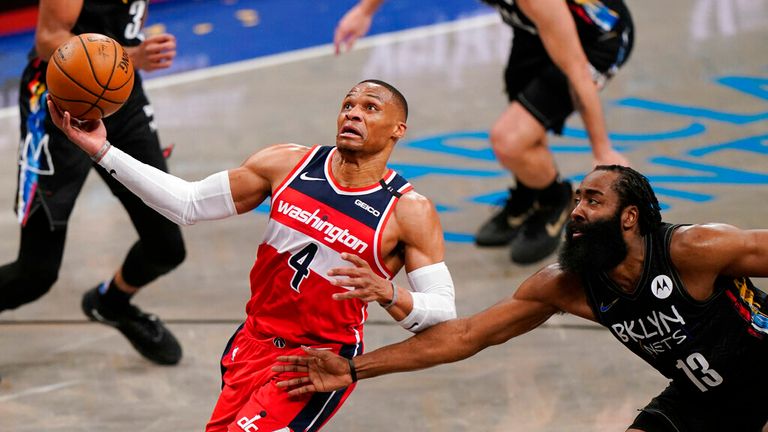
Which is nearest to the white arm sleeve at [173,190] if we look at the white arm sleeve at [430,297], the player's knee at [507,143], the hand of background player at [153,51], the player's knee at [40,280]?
the white arm sleeve at [430,297]

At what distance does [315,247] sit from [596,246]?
927mm

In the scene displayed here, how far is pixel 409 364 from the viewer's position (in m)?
4.14

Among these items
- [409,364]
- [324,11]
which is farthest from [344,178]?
[324,11]

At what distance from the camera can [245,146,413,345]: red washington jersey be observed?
407 centimetres

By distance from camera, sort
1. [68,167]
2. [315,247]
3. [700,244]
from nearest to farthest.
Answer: [700,244] < [315,247] < [68,167]

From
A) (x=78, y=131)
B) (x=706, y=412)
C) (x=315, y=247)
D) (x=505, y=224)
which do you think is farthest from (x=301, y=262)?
(x=505, y=224)

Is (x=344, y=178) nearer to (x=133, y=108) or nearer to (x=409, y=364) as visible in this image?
(x=409, y=364)

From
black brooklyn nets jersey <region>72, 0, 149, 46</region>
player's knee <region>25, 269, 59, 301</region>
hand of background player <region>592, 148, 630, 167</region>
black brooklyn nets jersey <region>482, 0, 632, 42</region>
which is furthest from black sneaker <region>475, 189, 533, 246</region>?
player's knee <region>25, 269, 59, 301</region>

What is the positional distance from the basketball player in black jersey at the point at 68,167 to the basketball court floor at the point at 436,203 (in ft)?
1.81

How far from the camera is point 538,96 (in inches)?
266

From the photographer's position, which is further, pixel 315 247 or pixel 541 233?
pixel 541 233

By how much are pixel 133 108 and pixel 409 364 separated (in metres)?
1.99

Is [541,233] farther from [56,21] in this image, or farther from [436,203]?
[56,21]

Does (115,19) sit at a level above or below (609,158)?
above
